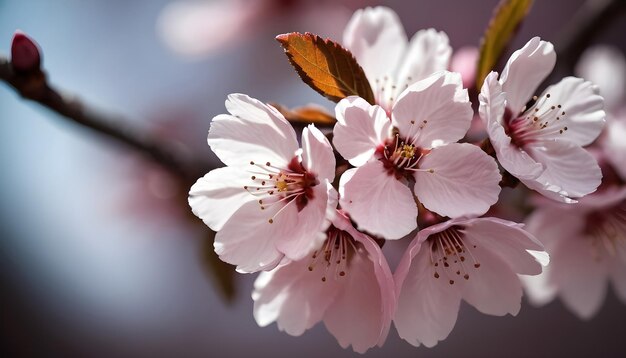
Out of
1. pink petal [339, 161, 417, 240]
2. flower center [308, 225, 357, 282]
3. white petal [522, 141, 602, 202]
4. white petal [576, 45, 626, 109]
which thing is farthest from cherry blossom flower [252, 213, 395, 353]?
white petal [576, 45, 626, 109]

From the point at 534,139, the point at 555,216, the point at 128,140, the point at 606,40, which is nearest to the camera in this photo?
the point at 534,139

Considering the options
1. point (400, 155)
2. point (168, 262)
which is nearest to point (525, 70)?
point (400, 155)

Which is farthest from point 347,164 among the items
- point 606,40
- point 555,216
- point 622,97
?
point 606,40

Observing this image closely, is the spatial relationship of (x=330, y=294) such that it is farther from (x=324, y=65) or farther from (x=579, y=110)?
(x=579, y=110)

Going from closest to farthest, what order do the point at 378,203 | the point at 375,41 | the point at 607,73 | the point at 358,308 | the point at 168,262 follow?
the point at 378,203
the point at 358,308
the point at 375,41
the point at 607,73
the point at 168,262

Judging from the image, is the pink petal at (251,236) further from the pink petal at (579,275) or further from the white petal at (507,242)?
the pink petal at (579,275)

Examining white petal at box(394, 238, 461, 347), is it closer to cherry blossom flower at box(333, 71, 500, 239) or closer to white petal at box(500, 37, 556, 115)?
cherry blossom flower at box(333, 71, 500, 239)

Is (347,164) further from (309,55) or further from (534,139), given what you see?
(534,139)
